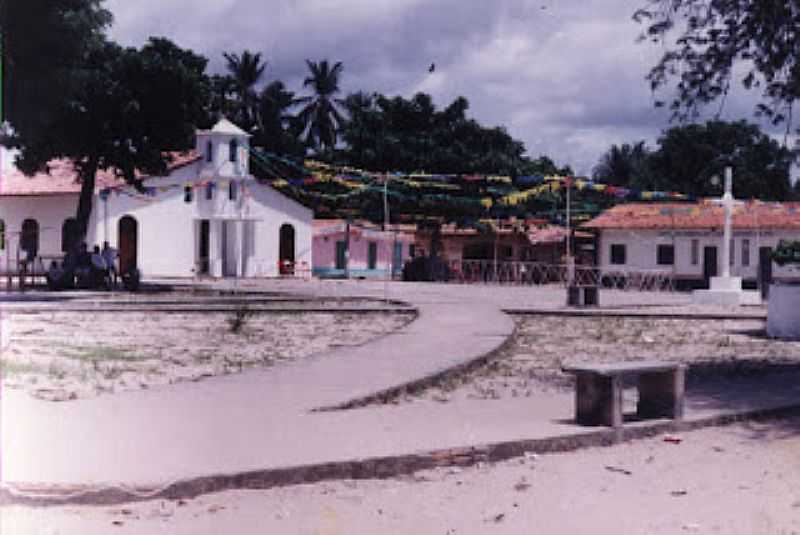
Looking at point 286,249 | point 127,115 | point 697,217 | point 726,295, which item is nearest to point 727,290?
point 726,295

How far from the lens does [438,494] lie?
20.6 ft

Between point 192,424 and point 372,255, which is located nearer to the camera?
point 192,424

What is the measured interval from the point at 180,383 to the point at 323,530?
457 cm

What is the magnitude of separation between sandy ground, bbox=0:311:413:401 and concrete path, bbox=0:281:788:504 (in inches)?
34.7

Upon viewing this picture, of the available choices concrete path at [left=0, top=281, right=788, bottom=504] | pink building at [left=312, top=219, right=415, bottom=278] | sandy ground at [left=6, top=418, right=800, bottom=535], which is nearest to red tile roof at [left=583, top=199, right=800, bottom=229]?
pink building at [left=312, top=219, right=415, bottom=278]

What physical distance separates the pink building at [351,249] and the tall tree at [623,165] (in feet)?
66.9

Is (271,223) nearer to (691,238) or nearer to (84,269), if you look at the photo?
(84,269)

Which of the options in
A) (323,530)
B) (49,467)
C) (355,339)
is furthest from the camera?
(355,339)

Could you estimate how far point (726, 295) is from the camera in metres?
28.0

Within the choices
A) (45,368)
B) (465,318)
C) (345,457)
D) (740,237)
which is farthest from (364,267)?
(345,457)

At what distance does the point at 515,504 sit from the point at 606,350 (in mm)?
9394

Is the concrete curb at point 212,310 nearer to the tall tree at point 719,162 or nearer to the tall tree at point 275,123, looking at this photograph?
the tall tree at point 275,123

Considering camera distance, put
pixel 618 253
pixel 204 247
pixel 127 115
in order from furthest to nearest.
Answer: pixel 618 253
pixel 204 247
pixel 127 115

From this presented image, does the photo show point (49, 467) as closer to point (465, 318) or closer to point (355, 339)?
point (355, 339)
